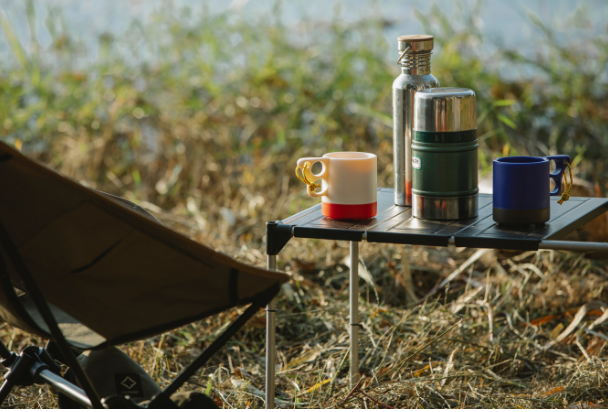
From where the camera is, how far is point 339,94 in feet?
13.2

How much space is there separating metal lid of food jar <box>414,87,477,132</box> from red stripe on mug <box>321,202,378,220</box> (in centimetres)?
21

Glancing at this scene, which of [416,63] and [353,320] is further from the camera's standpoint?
[353,320]

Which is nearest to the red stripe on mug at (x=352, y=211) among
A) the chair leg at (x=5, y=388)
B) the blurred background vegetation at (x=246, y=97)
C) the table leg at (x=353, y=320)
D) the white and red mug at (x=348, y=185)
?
the white and red mug at (x=348, y=185)

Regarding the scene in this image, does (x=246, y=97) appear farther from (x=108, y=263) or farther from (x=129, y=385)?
(x=108, y=263)

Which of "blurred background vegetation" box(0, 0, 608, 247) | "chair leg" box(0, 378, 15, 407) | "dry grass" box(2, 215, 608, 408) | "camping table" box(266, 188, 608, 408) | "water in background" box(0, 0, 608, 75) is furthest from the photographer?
"water in background" box(0, 0, 608, 75)

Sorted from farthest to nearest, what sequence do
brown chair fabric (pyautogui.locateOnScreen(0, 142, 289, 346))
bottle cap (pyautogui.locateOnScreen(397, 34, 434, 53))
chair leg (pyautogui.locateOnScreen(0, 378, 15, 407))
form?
bottle cap (pyautogui.locateOnScreen(397, 34, 434, 53)) < chair leg (pyautogui.locateOnScreen(0, 378, 15, 407)) < brown chair fabric (pyautogui.locateOnScreen(0, 142, 289, 346))

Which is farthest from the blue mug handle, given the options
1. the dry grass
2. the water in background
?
the water in background

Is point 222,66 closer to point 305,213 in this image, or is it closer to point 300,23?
point 300,23

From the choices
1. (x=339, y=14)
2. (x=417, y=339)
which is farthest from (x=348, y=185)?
(x=339, y=14)

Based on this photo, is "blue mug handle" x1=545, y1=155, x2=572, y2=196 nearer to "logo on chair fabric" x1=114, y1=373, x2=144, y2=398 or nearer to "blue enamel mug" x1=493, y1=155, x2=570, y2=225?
"blue enamel mug" x1=493, y1=155, x2=570, y2=225

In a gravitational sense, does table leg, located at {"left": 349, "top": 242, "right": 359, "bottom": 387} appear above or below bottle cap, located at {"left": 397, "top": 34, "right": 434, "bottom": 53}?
below

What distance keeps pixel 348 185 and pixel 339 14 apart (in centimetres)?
303

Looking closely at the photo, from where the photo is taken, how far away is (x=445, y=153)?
A: 153 centimetres

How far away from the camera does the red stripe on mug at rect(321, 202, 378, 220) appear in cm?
161
